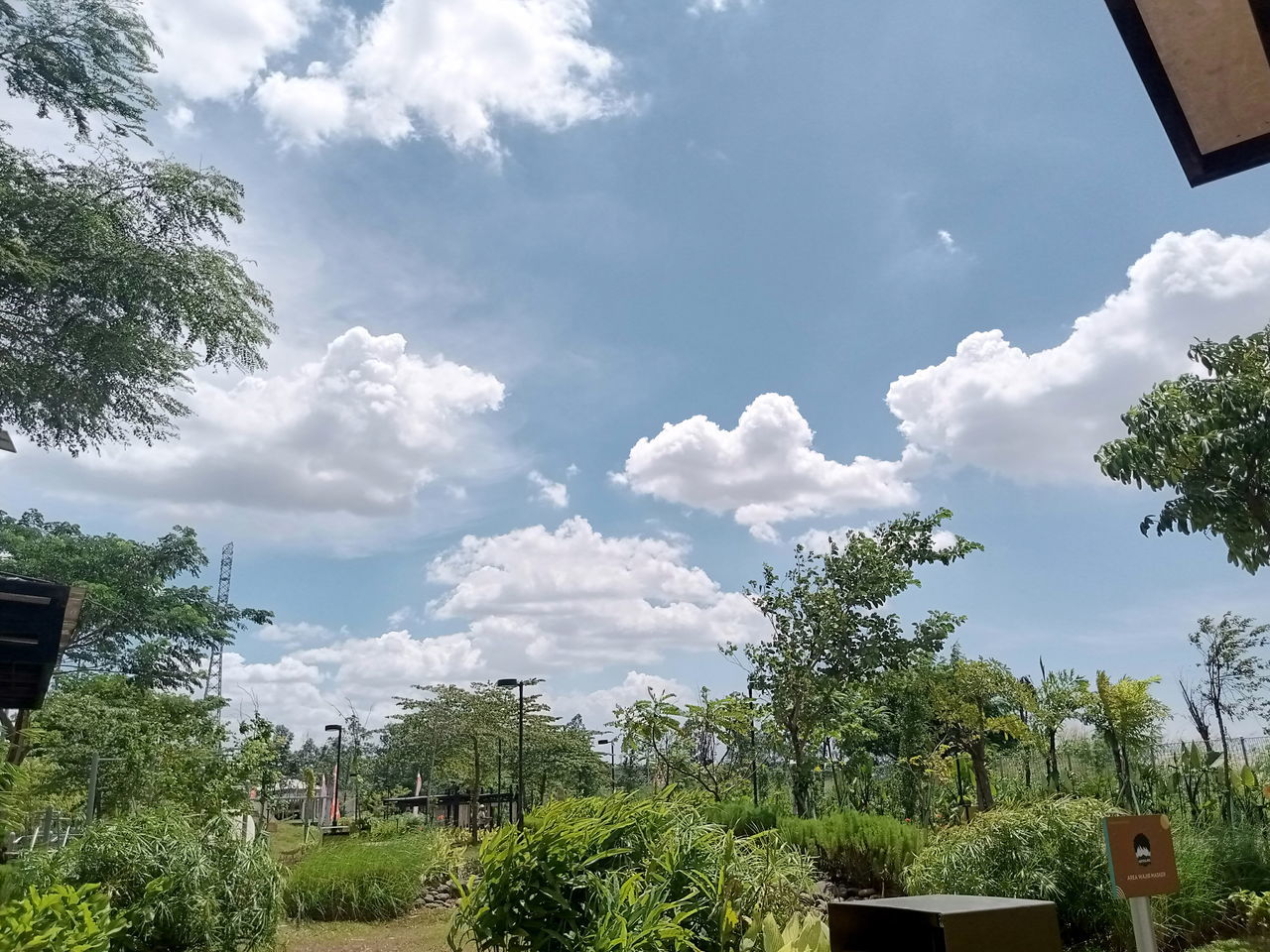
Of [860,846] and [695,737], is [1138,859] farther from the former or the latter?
[695,737]

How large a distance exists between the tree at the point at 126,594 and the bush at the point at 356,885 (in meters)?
14.0

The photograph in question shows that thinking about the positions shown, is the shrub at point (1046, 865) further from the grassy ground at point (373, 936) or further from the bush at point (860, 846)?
the grassy ground at point (373, 936)

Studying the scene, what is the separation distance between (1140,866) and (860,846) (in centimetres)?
584

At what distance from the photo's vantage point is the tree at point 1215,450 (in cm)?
908

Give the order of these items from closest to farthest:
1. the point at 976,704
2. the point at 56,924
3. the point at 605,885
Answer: the point at 605,885, the point at 56,924, the point at 976,704

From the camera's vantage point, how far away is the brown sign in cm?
356

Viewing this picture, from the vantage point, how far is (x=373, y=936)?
30.0ft

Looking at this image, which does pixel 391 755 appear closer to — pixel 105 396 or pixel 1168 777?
pixel 105 396

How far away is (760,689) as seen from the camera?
43.3 feet

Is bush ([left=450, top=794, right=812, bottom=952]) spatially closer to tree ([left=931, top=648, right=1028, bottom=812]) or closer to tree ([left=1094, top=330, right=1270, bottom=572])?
tree ([left=1094, top=330, right=1270, bottom=572])

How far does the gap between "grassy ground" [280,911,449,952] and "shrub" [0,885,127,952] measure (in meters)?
4.81

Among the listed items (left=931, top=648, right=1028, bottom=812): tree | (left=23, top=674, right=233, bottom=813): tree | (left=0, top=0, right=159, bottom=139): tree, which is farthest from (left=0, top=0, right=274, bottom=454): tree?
(left=931, top=648, right=1028, bottom=812): tree

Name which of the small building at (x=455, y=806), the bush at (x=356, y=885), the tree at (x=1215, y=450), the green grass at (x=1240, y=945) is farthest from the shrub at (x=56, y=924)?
the small building at (x=455, y=806)

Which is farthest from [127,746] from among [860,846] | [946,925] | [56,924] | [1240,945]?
[946,925]
